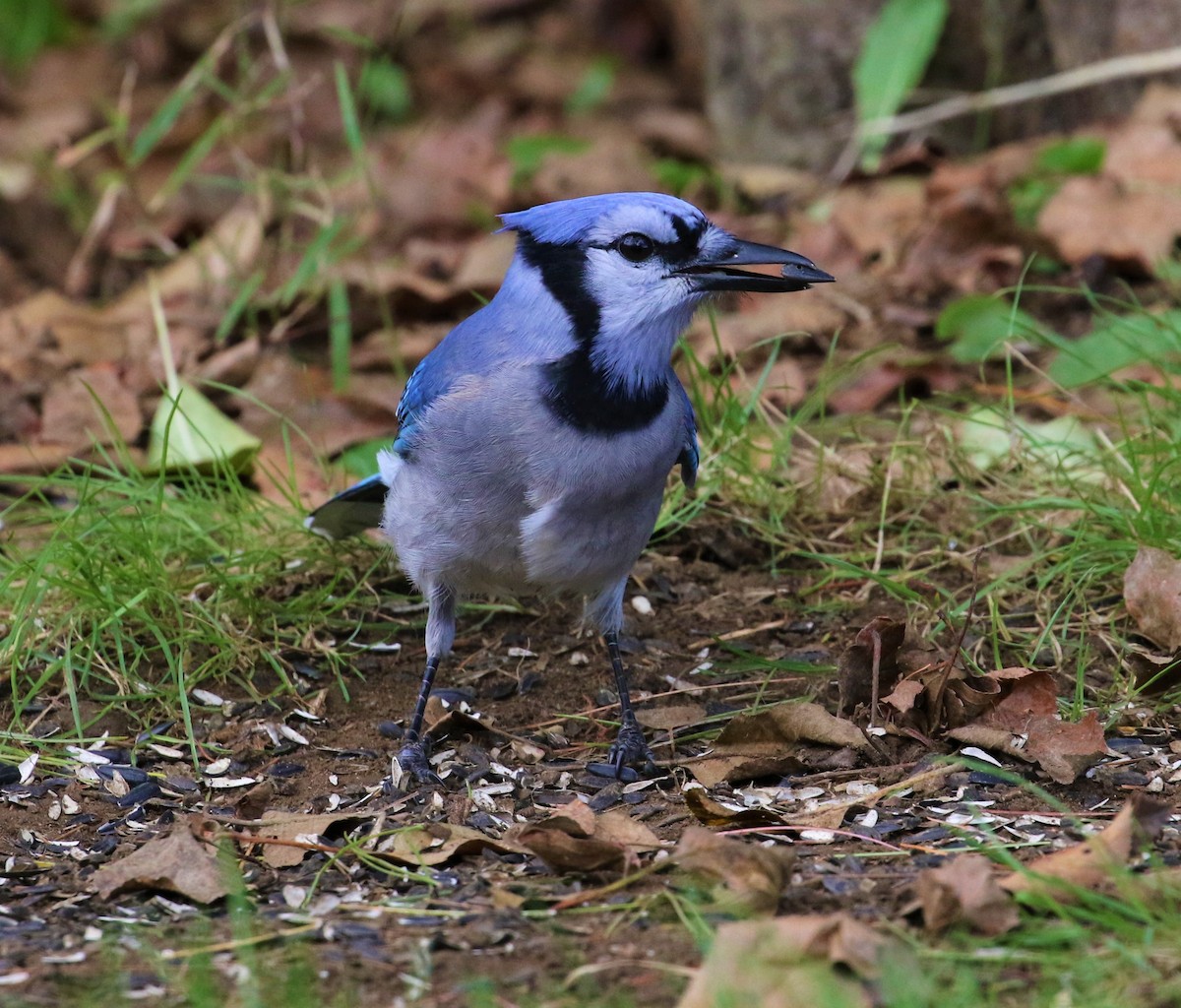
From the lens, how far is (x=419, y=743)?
361 centimetres

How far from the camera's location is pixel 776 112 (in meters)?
6.93

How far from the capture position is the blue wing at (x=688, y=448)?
12.3 feet

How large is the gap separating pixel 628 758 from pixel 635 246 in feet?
3.74

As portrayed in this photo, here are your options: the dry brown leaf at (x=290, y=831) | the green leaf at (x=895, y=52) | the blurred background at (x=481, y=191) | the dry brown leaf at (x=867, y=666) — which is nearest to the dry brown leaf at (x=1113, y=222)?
the blurred background at (x=481, y=191)

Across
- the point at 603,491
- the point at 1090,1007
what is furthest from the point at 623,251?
the point at 1090,1007

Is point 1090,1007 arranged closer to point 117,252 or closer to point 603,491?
point 603,491

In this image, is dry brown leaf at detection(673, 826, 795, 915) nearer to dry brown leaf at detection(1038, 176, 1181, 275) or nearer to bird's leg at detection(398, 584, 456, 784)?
bird's leg at detection(398, 584, 456, 784)

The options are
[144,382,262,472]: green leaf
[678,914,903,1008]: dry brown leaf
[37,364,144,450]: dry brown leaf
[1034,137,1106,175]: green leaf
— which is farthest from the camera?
[1034,137,1106,175]: green leaf

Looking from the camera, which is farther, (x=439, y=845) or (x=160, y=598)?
(x=160, y=598)

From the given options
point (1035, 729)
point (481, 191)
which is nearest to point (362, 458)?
point (1035, 729)

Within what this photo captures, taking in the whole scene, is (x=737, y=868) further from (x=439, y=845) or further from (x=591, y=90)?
(x=591, y=90)

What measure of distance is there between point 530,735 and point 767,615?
2.54 ft

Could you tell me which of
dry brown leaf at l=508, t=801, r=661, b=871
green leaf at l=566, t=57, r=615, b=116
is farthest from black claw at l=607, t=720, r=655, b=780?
green leaf at l=566, t=57, r=615, b=116

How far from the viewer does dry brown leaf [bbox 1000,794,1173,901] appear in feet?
8.48
